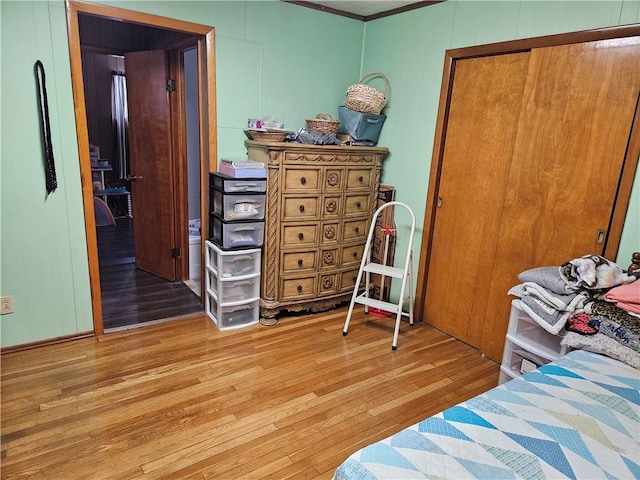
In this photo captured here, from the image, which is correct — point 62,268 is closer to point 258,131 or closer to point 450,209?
point 258,131

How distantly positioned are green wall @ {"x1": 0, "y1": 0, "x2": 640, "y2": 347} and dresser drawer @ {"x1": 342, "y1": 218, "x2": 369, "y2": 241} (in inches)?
16.4

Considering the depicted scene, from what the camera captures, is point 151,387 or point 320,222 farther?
point 320,222

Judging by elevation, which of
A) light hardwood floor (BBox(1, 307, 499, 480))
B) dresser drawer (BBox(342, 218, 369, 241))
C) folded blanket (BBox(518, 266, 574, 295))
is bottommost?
light hardwood floor (BBox(1, 307, 499, 480))

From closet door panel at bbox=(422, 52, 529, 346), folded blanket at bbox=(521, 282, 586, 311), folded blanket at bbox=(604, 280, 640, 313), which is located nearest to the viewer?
folded blanket at bbox=(604, 280, 640, 313)

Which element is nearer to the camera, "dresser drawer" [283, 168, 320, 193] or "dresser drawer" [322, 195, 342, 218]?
"dresser drawer" [283, 168, 320, 193]

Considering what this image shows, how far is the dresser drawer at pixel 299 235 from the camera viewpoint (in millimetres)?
3088

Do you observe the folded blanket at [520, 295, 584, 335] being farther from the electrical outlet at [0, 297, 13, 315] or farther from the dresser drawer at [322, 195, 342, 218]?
the electrical outlet at [0, 297, 13, 315]

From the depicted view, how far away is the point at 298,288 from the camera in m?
3.24

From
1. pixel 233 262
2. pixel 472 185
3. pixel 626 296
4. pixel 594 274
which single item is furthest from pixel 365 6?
pixel 626 296

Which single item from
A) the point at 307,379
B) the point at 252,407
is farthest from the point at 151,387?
the point at 307,379

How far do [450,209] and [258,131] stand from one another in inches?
58.1

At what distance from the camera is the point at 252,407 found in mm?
2225

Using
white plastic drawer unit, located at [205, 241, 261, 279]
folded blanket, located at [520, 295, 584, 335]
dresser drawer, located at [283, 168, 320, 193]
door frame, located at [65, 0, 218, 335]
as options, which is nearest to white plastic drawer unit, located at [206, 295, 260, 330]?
white plastic drawer unit, located at [205, 241, 261, 279]

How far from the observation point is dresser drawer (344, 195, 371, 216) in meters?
3.32
